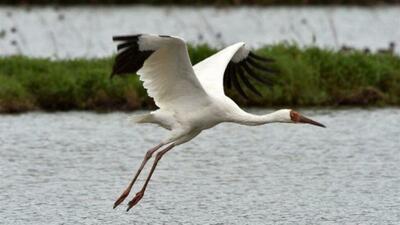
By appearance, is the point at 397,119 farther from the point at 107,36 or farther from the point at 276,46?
the point at 107,36

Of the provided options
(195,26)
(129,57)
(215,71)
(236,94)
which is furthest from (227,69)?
(195,26)

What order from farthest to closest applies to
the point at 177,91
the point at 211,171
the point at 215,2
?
the point at 215,2 → the point at 211,171 → the point at 177,91

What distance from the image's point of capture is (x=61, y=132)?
15891 millimetres

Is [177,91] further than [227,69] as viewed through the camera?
No

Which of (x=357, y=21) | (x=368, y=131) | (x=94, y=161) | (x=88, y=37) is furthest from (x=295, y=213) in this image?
(x=357, y=21)

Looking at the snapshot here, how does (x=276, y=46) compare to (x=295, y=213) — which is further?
(x=276, y=46)

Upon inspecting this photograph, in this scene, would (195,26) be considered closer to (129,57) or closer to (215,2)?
(215,2)

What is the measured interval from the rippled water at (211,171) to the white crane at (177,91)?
0.82 meters

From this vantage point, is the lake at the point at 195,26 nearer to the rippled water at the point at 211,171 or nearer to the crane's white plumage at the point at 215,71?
the rippled water at the point at 211,171

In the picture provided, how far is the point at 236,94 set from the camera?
16.6 meters

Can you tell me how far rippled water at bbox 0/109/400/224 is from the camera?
37.3ft

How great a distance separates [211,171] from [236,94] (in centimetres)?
311

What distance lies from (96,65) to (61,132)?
6.60ft

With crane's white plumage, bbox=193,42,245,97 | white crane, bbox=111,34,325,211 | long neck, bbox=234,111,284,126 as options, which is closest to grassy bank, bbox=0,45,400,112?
crane's white plumage, bbox=193,42,245,97
